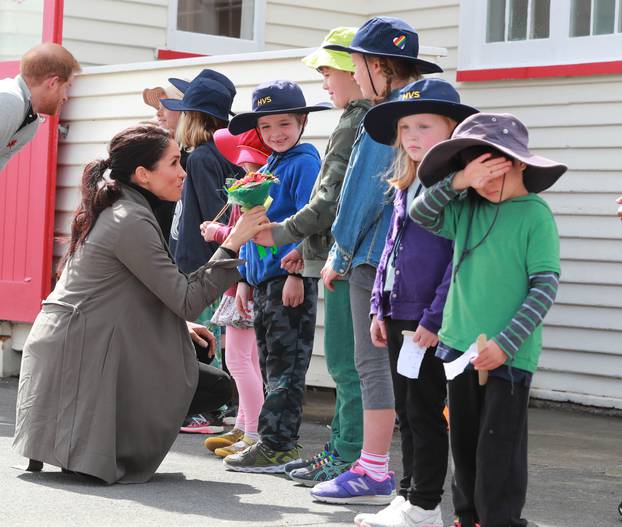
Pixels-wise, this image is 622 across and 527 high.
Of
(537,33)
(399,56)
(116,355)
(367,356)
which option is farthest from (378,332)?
(537,33)

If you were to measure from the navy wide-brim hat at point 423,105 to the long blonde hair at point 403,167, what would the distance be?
0.13 feet

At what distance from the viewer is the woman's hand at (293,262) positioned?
529cm

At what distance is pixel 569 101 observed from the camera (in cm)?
792

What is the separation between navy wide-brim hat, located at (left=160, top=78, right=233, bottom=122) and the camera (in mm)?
6363

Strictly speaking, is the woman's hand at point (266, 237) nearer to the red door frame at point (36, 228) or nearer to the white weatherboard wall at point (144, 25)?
the red door frame at point (36, 228)

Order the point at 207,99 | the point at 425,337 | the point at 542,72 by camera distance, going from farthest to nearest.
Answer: the point at 542,72 → the point at 207,99 → the point at 425,337

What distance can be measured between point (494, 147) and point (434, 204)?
27 cm

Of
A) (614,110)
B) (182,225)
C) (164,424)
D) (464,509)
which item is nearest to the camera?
(464,509)

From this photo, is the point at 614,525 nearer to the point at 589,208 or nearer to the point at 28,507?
the point at 28,507

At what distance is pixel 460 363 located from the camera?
3.74 m

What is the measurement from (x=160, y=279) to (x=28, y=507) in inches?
43.5

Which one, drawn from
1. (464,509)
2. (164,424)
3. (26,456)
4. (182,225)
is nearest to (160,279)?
(164,424)

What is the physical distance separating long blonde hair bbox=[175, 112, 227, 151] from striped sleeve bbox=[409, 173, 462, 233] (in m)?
2.68

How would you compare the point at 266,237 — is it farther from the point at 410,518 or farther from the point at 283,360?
the point at 410,518
